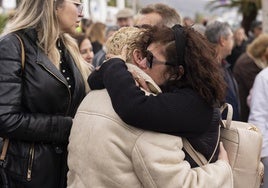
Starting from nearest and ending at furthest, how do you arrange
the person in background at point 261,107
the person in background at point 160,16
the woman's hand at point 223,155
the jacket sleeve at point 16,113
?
the woman's hand at point 223,155, the jacket sleeve at point 16,113, the person in background at point 160,16, the person in background at point 261,107

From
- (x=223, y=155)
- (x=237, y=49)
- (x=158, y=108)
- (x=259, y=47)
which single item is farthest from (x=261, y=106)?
(x=237, y=49)

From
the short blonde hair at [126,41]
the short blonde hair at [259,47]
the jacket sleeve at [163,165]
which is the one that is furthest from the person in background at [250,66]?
the jacket sleeve at [163,165]

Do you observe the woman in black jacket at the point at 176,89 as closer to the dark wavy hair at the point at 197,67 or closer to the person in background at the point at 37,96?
the dark wavy hair at the point at 197,67

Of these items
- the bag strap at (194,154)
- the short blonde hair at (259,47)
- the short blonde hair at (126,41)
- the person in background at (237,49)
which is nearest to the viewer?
the bag strap at (194,154)

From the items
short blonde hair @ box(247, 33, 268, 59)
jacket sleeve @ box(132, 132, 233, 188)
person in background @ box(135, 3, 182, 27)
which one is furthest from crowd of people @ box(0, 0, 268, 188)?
short blonde hair @ box(247, 33, 268, 59)

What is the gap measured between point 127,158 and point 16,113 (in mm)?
793

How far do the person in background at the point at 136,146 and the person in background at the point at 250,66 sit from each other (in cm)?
374

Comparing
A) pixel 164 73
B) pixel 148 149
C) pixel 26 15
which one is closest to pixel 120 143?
pixel 148 149

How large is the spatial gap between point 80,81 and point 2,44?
1.53ft

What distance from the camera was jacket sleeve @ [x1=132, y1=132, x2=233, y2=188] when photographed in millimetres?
2074

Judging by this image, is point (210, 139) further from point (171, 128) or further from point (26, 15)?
point (26, 15)

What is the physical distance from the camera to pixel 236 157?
2379 millimetres

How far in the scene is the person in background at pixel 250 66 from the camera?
5797 millimetres

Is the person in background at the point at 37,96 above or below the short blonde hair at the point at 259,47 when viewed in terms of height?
above
